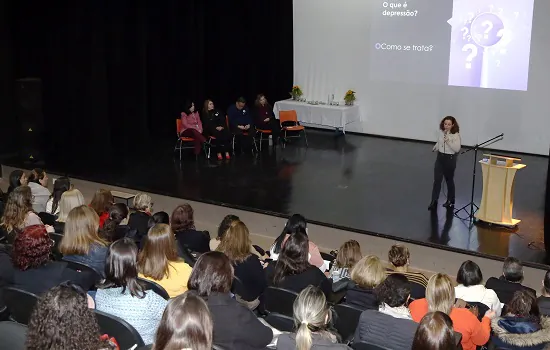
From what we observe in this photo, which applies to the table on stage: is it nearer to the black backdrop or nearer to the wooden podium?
the black backdrop

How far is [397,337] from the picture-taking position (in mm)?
3680

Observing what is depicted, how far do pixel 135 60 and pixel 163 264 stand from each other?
325 inches

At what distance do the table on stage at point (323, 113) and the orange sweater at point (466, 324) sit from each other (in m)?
8.53

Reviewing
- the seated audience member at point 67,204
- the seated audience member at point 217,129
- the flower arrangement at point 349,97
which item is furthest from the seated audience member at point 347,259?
the flower arrangement at point 349,97

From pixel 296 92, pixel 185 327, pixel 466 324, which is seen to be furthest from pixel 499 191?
pixel 296 92

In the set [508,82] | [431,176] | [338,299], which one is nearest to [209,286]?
[338,299]

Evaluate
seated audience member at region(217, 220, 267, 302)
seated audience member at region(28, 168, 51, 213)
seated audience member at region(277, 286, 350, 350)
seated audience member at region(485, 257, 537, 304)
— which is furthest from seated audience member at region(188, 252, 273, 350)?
seated audience member at region(28, 168, 51, 213)

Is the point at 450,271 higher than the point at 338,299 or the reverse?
the reverse

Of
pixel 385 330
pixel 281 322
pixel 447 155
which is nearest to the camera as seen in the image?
pixel 385 330

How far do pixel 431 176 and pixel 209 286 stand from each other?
684cm

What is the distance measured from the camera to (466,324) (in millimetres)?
3965

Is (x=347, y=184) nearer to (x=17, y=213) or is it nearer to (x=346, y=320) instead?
(x=17, y=213)

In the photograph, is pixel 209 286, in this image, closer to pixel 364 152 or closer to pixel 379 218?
pixel 379 218

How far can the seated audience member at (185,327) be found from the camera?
2607 millimetres
